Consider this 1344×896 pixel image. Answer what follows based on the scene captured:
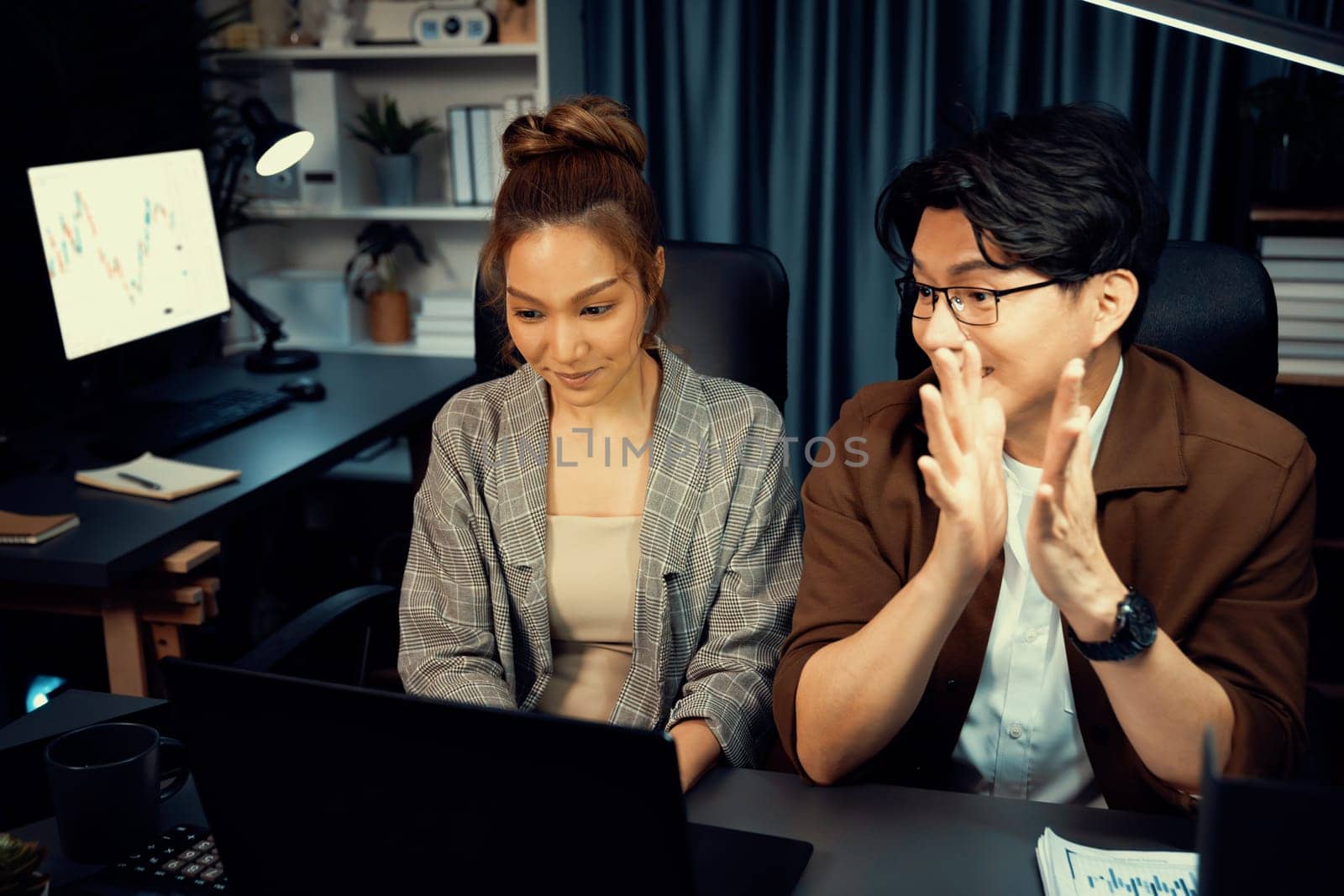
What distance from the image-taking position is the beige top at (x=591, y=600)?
1.42 metres

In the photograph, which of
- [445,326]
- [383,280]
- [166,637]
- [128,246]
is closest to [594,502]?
[166,637]

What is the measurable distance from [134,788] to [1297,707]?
1.02m

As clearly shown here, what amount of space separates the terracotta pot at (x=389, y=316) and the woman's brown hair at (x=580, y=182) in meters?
1.65

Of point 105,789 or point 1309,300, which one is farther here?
A: point 1309,300

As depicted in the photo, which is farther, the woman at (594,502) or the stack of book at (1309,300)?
the stack of book at (1309,300)

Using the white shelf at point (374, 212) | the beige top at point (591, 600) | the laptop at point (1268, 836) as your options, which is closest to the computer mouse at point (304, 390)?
the white shelf at point (374, 212)

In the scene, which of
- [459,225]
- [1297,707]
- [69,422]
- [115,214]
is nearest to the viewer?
[1297,707]

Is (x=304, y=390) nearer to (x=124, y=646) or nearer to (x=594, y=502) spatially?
(x=124, y=646)

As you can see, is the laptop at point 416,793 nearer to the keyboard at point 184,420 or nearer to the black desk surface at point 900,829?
the black desk surface at point 900,829

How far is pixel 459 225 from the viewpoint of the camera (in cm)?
313

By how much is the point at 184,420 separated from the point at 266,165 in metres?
0.51

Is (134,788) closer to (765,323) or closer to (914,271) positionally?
(914,271)

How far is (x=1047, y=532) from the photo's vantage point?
94 centimetres

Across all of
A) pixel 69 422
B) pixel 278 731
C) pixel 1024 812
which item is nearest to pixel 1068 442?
pixel 1024 812
